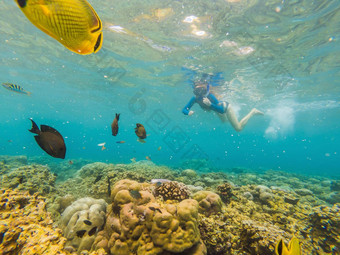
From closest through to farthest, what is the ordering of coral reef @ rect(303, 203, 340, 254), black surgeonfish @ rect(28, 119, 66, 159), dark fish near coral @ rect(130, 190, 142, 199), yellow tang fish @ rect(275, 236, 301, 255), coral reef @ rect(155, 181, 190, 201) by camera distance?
yellow tang fish @ rect(275, 236, 301, 255) < black surgeonfish @ rect(28, 119, 66, 159) < dark fish near coral @ rect(130, 190, 142, 199) < coral reef @ rect(303, 203, 340, 254) < coral reef @ rect(155, 181, 190, 201)

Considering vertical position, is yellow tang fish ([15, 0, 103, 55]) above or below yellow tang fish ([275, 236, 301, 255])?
above

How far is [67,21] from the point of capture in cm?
115

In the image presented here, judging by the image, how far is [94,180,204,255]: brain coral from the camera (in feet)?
9.19

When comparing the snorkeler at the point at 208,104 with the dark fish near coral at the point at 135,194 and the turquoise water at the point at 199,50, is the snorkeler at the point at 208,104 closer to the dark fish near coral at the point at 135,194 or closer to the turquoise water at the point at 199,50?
the turquoise water at the point at 199,50

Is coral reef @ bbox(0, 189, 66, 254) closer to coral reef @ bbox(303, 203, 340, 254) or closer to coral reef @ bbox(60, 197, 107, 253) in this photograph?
coral reef @ bbox(60, 197, 107, 253)

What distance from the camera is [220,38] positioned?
12.8m

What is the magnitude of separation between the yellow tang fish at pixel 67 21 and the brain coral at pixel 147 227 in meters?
2.96

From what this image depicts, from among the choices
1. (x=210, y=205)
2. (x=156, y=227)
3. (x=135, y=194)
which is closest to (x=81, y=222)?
(x=135, y=194)

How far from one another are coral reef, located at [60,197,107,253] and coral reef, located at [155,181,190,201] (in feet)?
5.40

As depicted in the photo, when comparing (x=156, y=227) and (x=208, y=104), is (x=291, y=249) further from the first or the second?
(x=208, y=104)

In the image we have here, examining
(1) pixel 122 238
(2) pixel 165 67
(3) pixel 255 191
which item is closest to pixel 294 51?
(2) pixel 165 67

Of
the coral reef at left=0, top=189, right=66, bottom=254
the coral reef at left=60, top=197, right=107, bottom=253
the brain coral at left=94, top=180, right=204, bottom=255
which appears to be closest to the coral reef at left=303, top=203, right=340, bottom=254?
the brain coral at left=94, top=180, right=204, bottom=255

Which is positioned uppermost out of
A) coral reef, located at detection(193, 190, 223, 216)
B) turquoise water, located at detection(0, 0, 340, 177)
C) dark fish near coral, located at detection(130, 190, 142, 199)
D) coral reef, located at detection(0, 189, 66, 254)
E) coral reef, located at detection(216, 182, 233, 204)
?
turquoise water, located at detection(0, 0, 340, 177)

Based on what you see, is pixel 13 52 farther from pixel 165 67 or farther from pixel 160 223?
pixel 160 223
